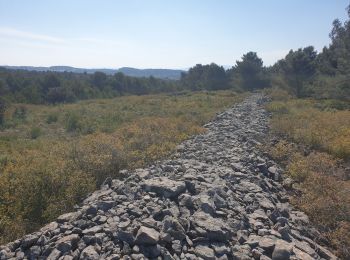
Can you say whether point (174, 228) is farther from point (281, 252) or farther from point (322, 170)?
point (322, 170)

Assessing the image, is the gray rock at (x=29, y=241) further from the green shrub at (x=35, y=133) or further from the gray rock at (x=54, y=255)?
the green shrub at (x=35, y=133)

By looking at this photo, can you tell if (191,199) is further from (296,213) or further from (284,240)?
(296,213)

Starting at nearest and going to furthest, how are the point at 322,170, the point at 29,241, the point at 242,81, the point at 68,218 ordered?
1. the point at 29,241
2. the point at 68,218
3. the point at 322,170
4. the point at 242,81

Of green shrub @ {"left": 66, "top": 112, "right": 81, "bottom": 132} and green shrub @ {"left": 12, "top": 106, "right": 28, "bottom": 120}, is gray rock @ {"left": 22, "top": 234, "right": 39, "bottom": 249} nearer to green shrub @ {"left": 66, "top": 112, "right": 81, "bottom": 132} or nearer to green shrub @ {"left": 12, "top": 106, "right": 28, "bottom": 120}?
green shrub @ {"left": 66, "top": 112, "right": 81, "bottom": 132}

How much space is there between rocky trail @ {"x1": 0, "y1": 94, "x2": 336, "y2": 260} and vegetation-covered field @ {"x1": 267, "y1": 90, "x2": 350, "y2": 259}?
343mm

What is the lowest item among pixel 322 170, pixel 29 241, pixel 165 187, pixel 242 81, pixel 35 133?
pixel 35 133

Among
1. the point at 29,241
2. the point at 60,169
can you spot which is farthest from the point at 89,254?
the point at 60,169

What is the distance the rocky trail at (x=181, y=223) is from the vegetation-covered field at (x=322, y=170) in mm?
343

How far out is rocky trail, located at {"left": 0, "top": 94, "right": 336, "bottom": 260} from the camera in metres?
5.26

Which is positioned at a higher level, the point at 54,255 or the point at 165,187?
the point at 165,187

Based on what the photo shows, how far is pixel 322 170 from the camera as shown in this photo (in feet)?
33.7

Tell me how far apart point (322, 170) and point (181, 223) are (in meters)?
6.01

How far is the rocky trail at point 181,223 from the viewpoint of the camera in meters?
5.26

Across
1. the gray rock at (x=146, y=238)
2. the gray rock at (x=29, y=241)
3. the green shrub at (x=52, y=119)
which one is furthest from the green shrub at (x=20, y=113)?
the gray rock at (x=146, y=238)
